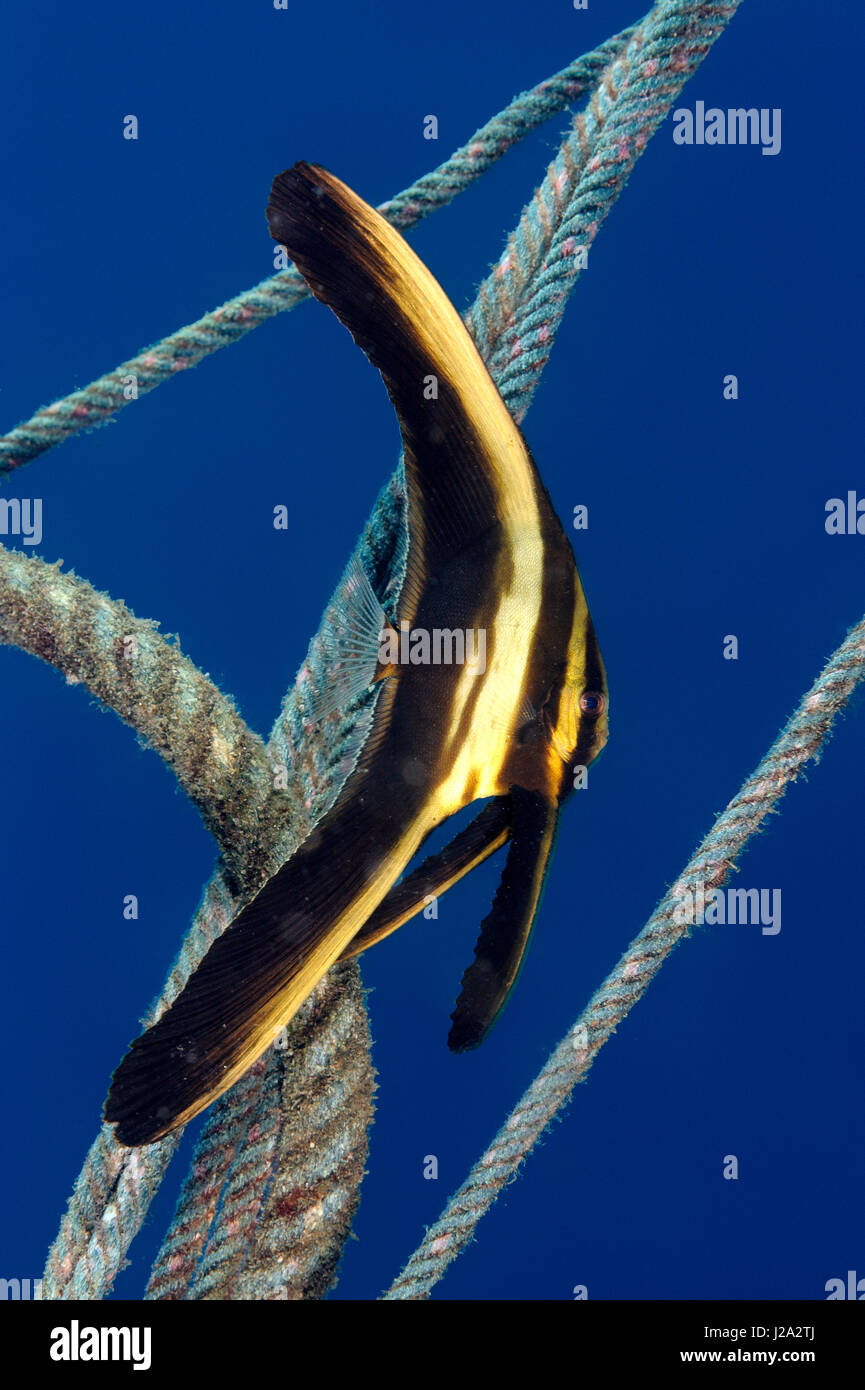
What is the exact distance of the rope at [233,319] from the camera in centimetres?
123

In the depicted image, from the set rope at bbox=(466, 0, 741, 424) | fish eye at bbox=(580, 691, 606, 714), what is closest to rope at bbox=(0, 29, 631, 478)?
rope at bbox=(466, 0, 741, 424)

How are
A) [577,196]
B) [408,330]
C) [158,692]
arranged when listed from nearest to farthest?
[408,330]
[158,692]
[577,196]

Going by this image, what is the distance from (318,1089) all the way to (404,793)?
1.40ft

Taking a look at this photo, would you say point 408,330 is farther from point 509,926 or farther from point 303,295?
point 303,295

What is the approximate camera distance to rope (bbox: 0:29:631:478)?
1.23 m

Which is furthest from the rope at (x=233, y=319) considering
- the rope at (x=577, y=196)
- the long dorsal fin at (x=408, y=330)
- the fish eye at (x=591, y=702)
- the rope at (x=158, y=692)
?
the fish eye at (x=591, y=702)

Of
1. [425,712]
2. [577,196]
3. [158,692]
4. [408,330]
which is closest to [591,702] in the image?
[425,712]

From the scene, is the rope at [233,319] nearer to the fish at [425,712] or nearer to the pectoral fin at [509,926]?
the fish at [425,712]

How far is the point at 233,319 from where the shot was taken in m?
1.23

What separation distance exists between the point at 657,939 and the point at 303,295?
39.8 inches

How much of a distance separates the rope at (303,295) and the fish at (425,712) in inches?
7.9

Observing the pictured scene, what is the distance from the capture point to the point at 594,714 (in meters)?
0.79

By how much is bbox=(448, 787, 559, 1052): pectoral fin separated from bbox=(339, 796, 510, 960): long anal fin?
0.02 m

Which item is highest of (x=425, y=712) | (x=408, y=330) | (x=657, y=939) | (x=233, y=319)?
(x=233, y=319)
